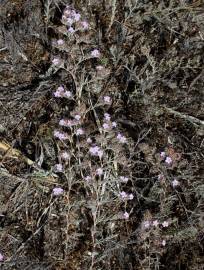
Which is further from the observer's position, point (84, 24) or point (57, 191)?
point (84, 24)

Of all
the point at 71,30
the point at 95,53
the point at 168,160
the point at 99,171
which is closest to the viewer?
the point at 99,171

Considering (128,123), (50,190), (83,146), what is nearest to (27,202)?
(50,190)

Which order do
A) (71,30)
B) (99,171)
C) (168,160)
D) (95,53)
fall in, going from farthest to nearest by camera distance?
1. (95,53)
2. (71,30)
3. (168,160)
4. (99,171)

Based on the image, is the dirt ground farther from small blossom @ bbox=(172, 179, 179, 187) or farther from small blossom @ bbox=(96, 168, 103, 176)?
small blossom @ bbox=(96, 168, 103, 176)

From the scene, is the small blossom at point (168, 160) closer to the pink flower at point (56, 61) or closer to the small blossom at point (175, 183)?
the small blossom at point (175, 183)

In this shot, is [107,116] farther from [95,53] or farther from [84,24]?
[84,24]

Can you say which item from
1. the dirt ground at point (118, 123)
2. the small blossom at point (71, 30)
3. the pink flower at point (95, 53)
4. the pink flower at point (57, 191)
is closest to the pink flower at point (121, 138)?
the dirt ground at point (118, 123)

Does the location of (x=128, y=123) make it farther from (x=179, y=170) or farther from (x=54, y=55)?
(x=54, y=55)

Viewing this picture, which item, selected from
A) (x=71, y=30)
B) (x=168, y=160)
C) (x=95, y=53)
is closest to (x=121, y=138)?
(x=168, y=160)
